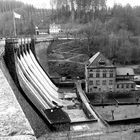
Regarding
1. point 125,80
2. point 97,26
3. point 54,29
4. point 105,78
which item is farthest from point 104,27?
point 105,78

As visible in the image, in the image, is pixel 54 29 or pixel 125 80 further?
pixel 54 29

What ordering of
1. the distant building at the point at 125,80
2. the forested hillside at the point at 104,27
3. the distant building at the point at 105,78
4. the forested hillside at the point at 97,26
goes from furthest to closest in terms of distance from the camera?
the forested hillside at the point at 97,26
the forested hillside at the point at 104,27
the distant building at the point at 105,78
the distant building at the point at 125,80

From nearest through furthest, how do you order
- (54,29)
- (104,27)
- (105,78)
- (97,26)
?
(105,78), (97,26), (104,27), (54,29)

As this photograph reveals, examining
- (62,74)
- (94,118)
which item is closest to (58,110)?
(94,118)

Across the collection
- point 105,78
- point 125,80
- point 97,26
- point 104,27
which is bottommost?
point 125,80

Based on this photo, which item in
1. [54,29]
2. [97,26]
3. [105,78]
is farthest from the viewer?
[54,29]

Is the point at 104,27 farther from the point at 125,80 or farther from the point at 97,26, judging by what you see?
the point at 125,80

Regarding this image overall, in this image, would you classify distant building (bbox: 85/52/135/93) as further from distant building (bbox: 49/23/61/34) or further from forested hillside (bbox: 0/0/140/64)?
distant building (bbox: 49/23/61/34)

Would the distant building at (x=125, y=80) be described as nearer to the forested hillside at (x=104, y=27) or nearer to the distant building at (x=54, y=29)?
the forested hillside at (x=104, y=27)

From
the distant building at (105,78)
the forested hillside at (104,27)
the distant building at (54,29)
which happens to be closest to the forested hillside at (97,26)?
the forested hillside at (104,27)

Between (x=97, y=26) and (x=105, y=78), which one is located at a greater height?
(x=97, y=26)

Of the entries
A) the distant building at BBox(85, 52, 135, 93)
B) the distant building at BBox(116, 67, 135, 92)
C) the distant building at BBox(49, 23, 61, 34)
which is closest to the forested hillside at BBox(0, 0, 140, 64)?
the distant building at BBox(49, 23, 61, 34)
